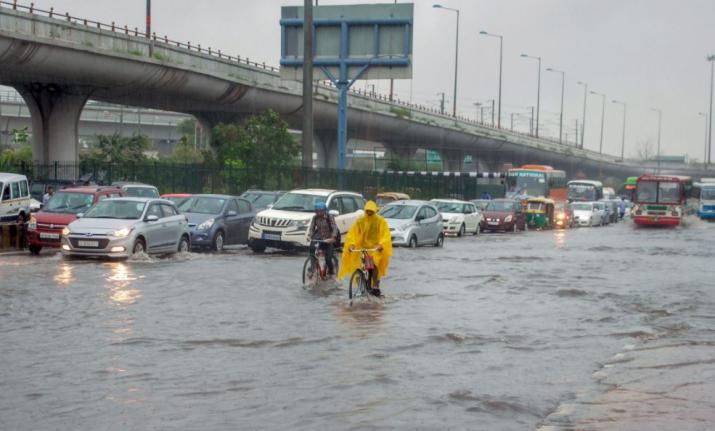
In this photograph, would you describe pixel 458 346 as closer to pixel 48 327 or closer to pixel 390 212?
pixel 48 327

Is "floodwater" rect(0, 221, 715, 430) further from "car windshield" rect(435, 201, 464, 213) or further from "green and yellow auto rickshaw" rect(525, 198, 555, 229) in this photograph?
"green and yellow auto rickshaw" rect(525, 198, 555, 229)

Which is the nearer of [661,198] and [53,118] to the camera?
[53,118]

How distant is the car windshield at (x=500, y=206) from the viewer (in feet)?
173

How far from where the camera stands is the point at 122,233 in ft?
80.3

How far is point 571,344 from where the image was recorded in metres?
14.2

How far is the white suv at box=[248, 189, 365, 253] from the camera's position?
28875 millimetres

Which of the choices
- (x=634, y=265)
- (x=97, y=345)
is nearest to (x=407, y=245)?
(x=634, y=265)

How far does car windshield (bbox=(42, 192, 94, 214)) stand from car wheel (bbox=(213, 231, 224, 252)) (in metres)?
3.45

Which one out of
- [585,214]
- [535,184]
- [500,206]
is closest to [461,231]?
[500,206]

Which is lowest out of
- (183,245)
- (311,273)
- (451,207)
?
(183,245)

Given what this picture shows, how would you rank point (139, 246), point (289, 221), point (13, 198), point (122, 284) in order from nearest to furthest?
point (122, 284) → point (139, 246) → point (289, 221) → point (13, 198)

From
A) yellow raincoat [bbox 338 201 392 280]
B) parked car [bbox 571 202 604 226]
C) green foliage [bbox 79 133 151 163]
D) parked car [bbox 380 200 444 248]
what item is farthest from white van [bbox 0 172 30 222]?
parked car [bbox 571 202 604 226]

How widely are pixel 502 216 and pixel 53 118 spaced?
69.9 ft

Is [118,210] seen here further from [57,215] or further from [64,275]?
[64,275]
